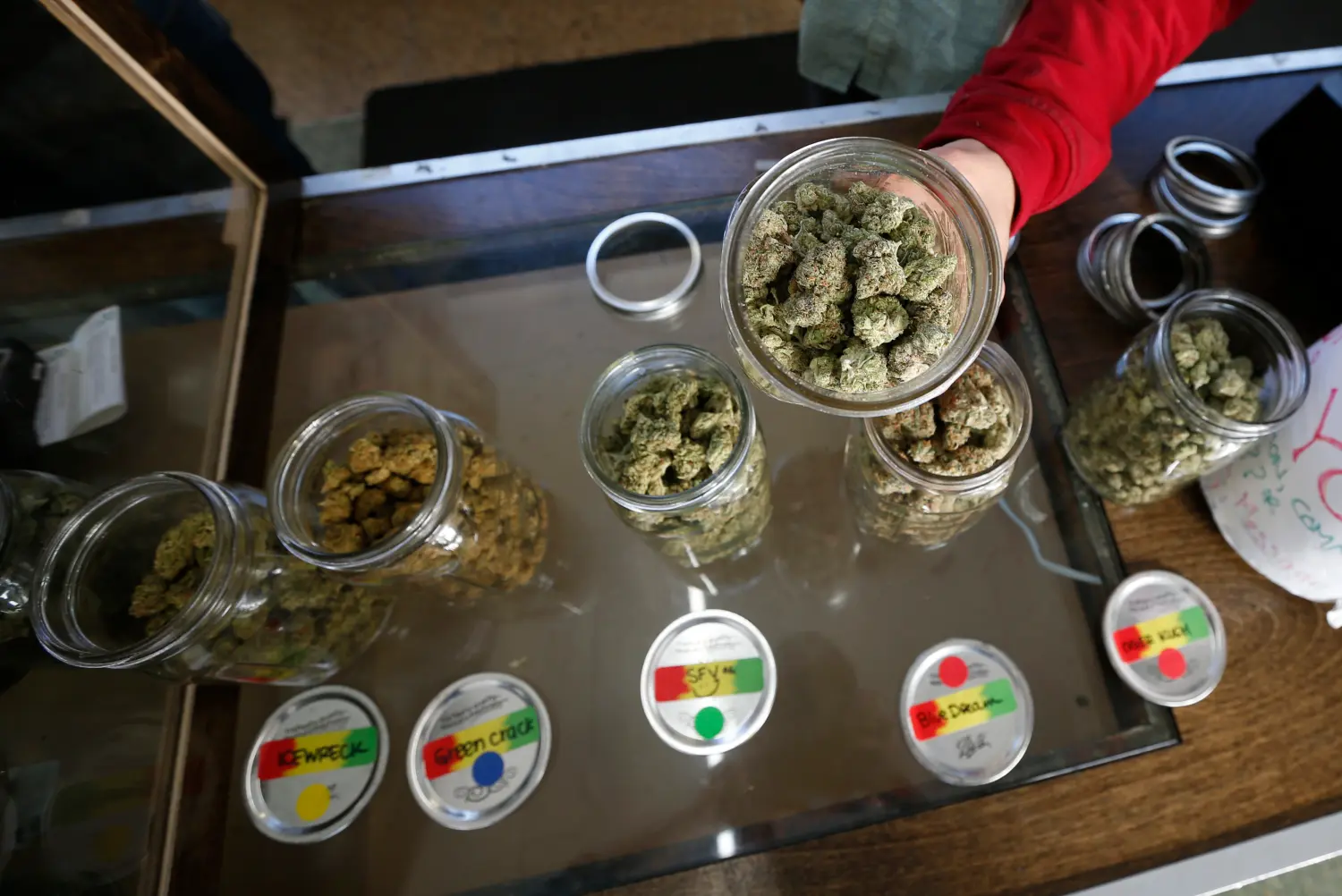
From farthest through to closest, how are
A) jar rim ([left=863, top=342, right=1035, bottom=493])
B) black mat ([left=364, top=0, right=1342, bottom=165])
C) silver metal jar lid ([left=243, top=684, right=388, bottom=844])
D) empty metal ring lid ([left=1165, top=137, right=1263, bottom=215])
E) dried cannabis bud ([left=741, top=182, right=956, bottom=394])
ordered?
1. black mat ([left=364, top=0, right=1342, bottom=165])
2. empty metal ring lid ([left=1165, top=137, right=1263, bottom=215])
3. silver metal jar lid ([left=243, top=684, right=388, bottom=844])
4. jar rim ([left=863, top=342, right=1035, bottom=493])
5. dried cannabis bud ([left=741, top=182, right=956, bottom=394])

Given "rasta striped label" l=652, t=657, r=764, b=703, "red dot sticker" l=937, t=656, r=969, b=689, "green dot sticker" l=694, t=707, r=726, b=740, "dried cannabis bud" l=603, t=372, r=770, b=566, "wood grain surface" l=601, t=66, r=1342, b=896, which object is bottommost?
"wood grain surface" l=601, t=66, r=1342, b=896

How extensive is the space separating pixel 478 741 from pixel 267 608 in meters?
0.23

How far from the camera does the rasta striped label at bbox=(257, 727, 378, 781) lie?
0.68 m

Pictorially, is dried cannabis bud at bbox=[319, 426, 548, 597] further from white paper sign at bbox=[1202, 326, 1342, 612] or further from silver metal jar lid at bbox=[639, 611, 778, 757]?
white paper sign at bbox=[1202, 326, 1342, 612]

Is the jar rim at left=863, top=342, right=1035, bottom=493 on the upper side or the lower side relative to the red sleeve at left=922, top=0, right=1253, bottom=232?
lower

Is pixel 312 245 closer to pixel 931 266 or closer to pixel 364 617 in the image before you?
pixel 364 617

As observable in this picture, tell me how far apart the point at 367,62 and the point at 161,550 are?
5.34 ft

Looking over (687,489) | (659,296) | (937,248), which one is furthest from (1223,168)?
(687,489)

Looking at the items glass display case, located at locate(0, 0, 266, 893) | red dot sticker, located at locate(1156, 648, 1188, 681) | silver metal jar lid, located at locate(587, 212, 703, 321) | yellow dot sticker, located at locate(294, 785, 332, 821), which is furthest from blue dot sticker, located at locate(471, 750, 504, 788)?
red dot sticker, located at locate(1156, 648, 1188, 681)

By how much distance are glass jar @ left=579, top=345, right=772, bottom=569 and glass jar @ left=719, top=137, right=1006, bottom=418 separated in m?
0.10

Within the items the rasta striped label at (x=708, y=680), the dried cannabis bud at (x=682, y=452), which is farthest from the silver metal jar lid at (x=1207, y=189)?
the rasta striped label at (x=708, y=680)

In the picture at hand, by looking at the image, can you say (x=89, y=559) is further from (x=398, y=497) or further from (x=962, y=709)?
(x=962, y=709)

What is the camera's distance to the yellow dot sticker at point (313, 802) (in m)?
0.66

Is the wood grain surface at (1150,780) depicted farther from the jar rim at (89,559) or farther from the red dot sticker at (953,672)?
the jar rim at (89,559)
